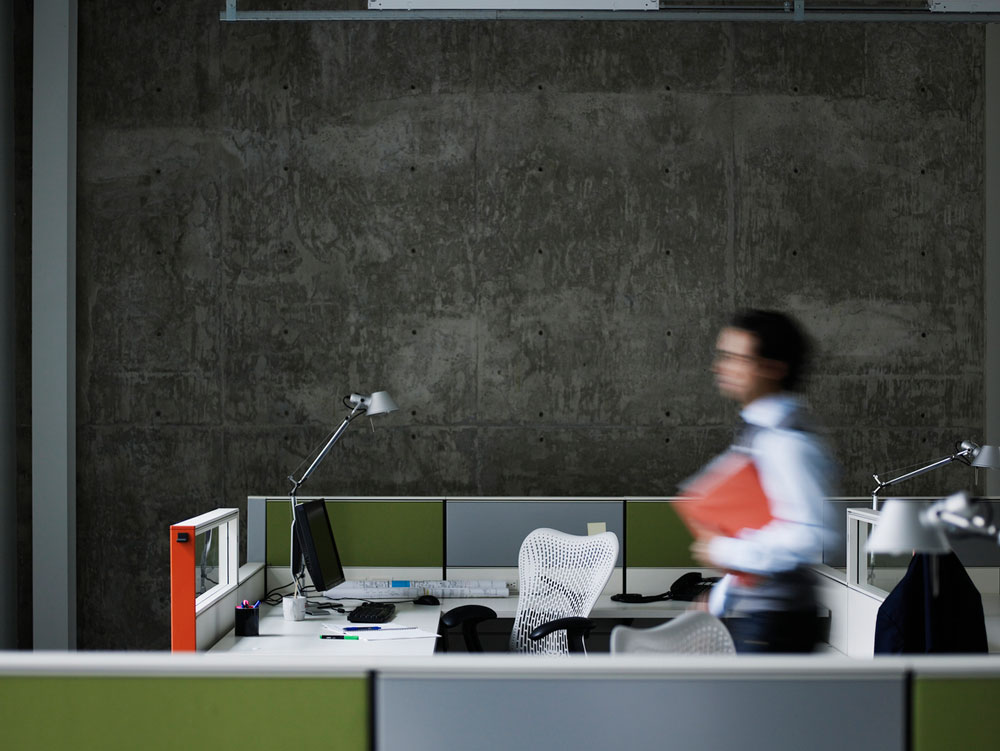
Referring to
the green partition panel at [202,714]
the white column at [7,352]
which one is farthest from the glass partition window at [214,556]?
the white column at [7,352]

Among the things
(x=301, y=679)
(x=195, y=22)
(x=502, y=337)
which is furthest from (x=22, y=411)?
(x=301, y=679)

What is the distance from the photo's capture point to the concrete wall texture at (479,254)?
4570 millimetres

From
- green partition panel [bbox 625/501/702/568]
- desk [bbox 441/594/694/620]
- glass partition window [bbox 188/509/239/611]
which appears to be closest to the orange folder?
glass partition window [bbox 188/509/239/611]

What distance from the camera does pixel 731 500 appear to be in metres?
1.70

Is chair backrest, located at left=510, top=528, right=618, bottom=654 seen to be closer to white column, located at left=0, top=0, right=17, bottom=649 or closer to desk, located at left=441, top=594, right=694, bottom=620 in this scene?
desk, located at left=441, top=594, right=694, bottom=620

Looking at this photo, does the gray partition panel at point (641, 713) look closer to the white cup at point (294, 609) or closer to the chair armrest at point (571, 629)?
the chair armrest at point (571, 629)

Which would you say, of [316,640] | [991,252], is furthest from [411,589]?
[991,252]

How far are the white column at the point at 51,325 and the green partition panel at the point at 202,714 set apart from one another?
3541 mm

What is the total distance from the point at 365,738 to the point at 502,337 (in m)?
3.46

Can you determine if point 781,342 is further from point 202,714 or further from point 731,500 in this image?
point 202,714

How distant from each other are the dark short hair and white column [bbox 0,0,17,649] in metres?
3.88

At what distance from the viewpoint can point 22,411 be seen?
14.9 feet

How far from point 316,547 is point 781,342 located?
6.22 feet

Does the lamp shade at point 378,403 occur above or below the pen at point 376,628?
above
